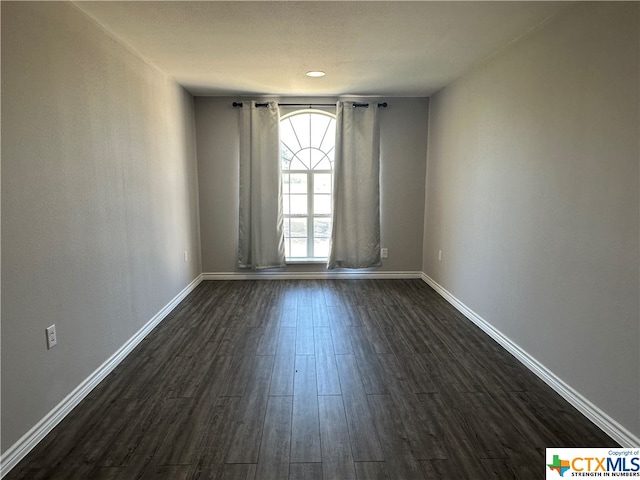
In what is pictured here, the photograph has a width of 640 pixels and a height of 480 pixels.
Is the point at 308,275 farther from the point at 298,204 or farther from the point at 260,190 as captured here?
the point at 260,190

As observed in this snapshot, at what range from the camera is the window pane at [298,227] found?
5.20m

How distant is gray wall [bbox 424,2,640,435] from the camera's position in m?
1.89

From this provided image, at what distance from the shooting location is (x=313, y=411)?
2203 millimetres

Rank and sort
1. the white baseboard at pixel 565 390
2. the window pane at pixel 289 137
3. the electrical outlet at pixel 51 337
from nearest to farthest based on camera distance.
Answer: the white baseboard at pixel 565 390 < the electrical outlet at pixel 51 337 < the window pane at pixel 289 137

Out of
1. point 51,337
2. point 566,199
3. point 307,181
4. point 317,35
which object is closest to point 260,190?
point 307,181

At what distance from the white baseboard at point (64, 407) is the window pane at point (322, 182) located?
8.52 feet

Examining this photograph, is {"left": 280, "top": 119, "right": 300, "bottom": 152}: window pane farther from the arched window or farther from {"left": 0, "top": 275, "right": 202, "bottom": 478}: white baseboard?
{"left": 0, "top": 275, "right": 202, "bottom": 478}: white baseboard

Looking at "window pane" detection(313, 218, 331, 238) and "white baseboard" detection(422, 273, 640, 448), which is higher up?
"window pane" detection(313, 218, 331, 238)

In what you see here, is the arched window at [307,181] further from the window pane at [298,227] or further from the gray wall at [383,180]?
the gray wall at [383,180]

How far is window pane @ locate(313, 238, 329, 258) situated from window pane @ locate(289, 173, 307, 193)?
2.26 feet

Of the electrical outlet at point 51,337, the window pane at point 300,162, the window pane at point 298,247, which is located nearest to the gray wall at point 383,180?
the window pane at point 298,247

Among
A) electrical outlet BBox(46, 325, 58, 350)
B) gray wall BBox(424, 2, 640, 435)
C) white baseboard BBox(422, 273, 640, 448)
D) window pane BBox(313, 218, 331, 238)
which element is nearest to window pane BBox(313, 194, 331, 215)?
window pane BBox(313, 218, 331, 238)

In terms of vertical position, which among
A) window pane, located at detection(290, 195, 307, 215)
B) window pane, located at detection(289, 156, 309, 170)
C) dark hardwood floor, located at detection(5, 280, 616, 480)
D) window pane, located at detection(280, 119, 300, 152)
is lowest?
dark hardwood floor, located at detection(5, 280, 616, 480)

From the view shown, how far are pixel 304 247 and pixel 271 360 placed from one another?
2.55 meters
